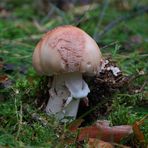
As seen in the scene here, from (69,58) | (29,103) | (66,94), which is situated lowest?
(29,103)

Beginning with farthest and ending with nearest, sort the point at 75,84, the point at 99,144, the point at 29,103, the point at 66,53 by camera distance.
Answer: the point at 29,103
the point at 75,84
the point at 66,53
the point at 99,144

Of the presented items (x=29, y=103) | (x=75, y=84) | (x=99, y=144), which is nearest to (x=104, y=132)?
(x=99, y=144)

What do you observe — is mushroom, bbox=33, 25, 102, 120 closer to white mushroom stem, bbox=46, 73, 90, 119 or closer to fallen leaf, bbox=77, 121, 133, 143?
white mushroom stem, bbox=46, 73, 90, 119

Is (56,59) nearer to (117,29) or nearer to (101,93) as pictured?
(101,93)

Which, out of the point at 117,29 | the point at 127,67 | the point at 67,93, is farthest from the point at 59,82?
the point at 117,29

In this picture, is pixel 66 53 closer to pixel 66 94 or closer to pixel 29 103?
pixel 66 94

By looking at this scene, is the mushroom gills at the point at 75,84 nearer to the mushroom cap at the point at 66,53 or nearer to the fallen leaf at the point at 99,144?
the mushroom cap at the point at 66,53

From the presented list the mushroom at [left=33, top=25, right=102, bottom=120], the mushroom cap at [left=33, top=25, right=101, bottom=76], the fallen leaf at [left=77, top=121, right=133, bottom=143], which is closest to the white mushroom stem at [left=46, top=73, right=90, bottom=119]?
the mushroom at [left=33, top=25, right=102, bottom=120]

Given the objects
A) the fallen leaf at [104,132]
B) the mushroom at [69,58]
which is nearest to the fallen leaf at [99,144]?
the fallen leaf at [104,132]
